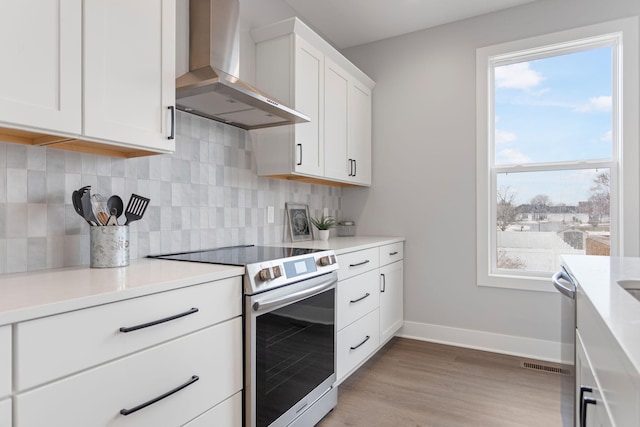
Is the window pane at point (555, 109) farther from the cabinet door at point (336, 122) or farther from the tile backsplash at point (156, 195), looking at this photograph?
the tile backsplash at point (156, 195)

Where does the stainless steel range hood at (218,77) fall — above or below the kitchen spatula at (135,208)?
above

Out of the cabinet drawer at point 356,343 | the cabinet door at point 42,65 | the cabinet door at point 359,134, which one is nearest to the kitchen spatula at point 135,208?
the cabinet door at point 42,65

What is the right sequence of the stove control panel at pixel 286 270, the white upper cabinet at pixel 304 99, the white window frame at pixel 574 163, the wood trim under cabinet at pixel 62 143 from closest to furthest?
1. the wood trim under cabinet at pixel 62 143
2. the stove control panel at pixel 286 270
3. the white upper cabinet at pixel 304 99
4. the white window frame at pixel 574 163

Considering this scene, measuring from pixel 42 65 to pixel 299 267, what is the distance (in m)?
1.25

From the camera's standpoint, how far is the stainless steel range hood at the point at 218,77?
1745 mm

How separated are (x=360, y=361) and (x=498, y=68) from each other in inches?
104

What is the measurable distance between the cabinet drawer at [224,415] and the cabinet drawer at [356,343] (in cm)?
82

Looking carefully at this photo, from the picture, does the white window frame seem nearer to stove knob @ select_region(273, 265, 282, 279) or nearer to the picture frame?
the picture frame

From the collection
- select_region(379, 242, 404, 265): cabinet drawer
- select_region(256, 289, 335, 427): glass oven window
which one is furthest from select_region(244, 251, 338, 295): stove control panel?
select_region(379, 242, 404, 265): cabinet drawer

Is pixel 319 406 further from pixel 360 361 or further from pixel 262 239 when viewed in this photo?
pixel 262 239

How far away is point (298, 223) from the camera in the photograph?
298cm

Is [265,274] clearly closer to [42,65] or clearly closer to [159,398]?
[159,398]

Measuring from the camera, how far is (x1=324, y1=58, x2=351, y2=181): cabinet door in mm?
2812

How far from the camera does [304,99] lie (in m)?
2.53
